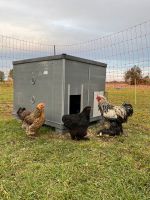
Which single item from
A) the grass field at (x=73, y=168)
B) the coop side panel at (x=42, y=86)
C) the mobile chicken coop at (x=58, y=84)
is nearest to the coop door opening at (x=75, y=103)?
the mobile chicken coop at (x=58, y=84)

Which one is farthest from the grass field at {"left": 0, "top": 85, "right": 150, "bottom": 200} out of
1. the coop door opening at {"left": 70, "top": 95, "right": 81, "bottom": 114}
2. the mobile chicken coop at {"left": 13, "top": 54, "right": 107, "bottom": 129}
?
the coop door opening at {"left": 70, "top": 95, "right": 81, "bottom": 114}

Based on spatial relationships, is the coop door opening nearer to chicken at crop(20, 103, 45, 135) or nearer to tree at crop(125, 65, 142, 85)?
chicken at crop(20, 103, 45, 135)

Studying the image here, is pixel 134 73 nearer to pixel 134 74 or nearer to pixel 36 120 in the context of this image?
pixel 134 74

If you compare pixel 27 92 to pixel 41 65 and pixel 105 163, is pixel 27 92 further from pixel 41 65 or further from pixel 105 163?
pixel 105 163

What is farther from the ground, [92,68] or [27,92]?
[92,68]

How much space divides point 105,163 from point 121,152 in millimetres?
681

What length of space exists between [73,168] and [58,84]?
2.26 meters

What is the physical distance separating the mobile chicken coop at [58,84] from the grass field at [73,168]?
0.67 metres

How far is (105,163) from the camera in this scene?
13.1ft

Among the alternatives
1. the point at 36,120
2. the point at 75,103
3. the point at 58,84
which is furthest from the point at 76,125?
the point at 75,103

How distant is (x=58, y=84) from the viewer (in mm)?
5613

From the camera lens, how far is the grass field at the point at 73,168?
3.10m

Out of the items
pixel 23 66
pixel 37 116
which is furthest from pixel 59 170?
pixel 23 66

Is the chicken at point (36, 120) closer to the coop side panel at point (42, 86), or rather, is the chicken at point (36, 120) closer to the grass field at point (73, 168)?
the grass field at point (73, 168)
